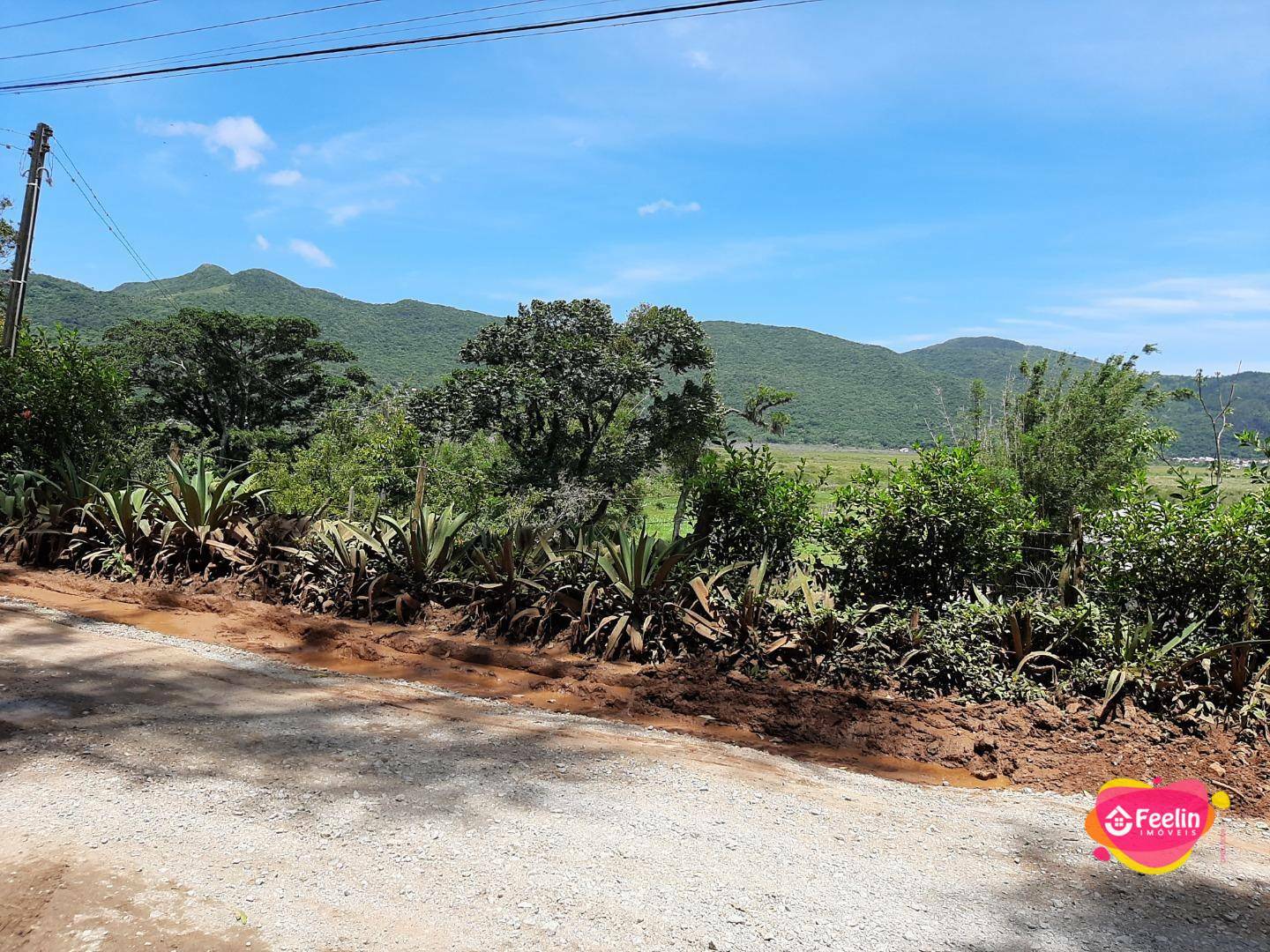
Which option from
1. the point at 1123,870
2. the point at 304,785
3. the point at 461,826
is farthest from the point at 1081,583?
the point at 304,785

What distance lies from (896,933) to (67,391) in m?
12.1

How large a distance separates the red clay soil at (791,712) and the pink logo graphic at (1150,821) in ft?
0.49

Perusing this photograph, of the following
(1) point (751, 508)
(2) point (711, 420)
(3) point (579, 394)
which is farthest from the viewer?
(2) point (711, 420)

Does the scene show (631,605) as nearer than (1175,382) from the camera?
Yes

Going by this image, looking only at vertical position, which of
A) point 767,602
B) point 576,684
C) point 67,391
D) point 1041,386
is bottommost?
point 576,684

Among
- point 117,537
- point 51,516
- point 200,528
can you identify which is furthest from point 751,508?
point 51,516

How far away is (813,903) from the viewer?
8.96ft

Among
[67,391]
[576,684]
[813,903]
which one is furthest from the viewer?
[67,391]

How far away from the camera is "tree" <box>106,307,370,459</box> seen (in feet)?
140

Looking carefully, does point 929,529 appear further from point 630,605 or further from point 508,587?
point 508,587

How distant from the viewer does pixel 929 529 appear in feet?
19.6

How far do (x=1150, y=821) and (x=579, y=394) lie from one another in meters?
23.0

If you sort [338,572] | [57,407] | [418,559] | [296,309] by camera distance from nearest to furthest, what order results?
1. [418,559]
2. [338,572]
3. [57,407]
4. [296,309]

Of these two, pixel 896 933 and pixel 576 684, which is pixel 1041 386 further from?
pixel 896 933
